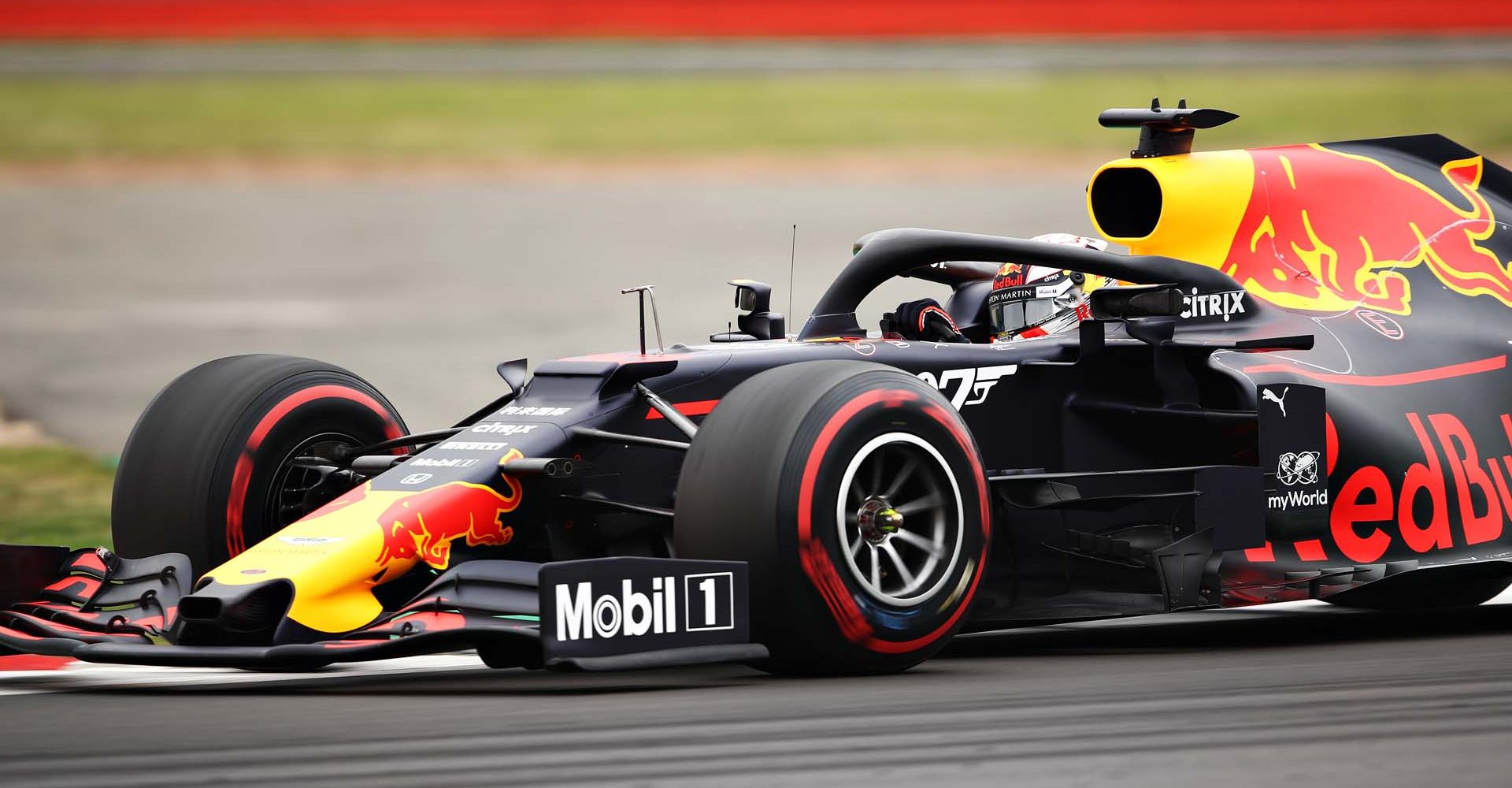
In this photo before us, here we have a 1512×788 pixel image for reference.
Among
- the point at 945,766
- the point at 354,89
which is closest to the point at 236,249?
the point at 354,89

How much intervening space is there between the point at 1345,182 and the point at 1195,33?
35.9 m

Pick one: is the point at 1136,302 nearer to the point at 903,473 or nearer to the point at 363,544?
the point at 903,473

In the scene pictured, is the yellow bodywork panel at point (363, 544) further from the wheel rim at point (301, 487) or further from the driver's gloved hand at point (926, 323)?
the driver's gloved hand at point (926, 323)

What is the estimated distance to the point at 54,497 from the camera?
41.2ft

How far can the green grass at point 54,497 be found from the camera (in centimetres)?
1134

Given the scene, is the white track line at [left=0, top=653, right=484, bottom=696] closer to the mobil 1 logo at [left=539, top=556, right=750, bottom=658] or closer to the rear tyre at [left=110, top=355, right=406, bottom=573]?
the rear tyre at [left=110, top=355, right=406, bottom=573]

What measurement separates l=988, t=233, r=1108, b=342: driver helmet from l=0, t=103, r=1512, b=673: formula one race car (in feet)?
0.05

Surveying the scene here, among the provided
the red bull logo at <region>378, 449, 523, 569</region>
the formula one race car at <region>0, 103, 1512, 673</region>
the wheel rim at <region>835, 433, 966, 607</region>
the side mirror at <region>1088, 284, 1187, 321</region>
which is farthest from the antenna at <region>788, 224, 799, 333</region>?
the red bull logo at <region>378, 449, 523, 569</region>

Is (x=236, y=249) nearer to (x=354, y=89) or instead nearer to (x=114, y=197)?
(x=114, y=197)

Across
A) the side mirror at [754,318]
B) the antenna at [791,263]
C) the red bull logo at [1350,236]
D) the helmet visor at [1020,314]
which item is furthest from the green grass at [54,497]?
the red bull logo at [1350,236]

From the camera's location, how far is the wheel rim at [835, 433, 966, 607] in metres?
6.95

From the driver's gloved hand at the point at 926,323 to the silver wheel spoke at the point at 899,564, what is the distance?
1.68 m

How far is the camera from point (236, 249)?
87.6 feet

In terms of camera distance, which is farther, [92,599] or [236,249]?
[236,249]
